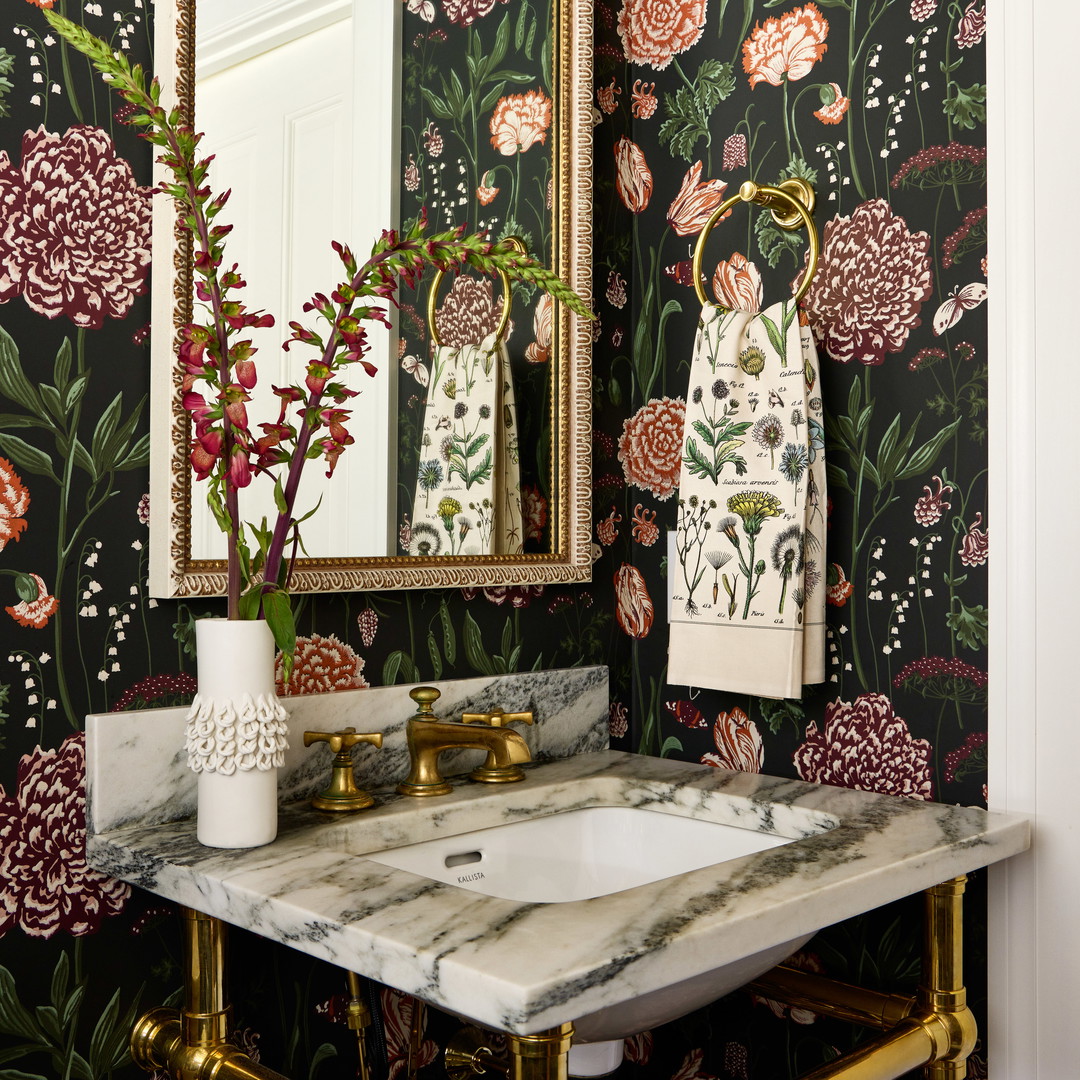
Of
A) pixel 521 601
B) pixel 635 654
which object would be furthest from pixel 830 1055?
pixel 521 601

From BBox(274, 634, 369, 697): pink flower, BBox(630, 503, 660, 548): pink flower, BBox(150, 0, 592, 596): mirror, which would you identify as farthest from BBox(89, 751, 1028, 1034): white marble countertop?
BBox(630, 503, 660, 548): pink flower

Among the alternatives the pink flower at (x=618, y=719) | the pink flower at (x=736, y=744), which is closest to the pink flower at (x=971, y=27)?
the pink flower at (x=736, y=744)

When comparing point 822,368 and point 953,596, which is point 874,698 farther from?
point 822,368

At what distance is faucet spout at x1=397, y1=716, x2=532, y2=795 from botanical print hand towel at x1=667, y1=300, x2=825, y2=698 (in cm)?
28

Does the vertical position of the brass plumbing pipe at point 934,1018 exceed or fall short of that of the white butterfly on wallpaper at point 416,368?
it falls short

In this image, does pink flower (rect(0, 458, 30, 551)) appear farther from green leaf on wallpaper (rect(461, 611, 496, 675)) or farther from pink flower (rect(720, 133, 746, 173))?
pink flower (rect(720, 133, 746, 173))

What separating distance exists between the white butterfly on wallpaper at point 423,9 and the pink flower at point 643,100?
39 cm

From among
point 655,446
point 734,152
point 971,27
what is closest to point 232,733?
point 655,446

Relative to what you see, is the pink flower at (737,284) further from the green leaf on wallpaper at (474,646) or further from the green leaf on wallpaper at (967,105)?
the green leaf on wallpaper at (474,646)

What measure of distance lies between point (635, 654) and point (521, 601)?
0.76 feet

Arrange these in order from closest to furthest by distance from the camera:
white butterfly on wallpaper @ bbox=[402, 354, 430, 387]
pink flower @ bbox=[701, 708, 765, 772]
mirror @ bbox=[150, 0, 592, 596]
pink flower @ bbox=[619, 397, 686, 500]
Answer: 1. mirror @ bbox=[150, 0, 592, 596]
2. white butterfly on wallpaper @ bbox=[402, 354, 430, 387]
3. pink flower @ bbox=[701, 708, 765, 772]
4. pink flower @ bbox=[619, 397, 686, 500]

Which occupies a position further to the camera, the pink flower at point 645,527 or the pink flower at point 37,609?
the pink flower at point 645,527

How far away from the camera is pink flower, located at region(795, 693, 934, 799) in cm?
130

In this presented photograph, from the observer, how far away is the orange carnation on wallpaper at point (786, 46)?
141cm
